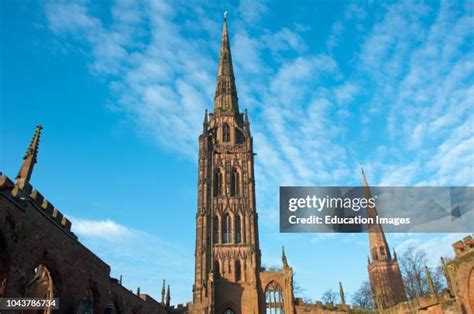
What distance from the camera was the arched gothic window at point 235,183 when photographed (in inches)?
2031

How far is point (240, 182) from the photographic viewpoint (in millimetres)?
52000

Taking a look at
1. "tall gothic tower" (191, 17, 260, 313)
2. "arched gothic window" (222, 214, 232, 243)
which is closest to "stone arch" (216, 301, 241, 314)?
"tall gothic tower" (191, 17, 260, 313)

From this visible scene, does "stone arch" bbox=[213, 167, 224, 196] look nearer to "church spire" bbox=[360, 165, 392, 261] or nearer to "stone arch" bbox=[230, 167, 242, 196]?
"stone arch" bbox=[230, 167, 242, 196]

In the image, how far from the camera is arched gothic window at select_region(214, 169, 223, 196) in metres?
51.3

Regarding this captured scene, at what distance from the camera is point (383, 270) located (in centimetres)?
6506

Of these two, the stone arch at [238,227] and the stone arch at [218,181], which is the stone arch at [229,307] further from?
the stone arch at [218,181]

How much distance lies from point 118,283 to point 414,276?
40.2 m

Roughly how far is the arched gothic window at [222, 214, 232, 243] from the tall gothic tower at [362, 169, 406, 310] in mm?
26530

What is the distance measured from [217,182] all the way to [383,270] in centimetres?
3470

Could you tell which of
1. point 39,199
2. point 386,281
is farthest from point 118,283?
point 386,281

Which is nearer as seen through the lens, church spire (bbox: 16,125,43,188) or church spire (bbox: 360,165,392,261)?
church spire (bbox: 16,125,43,188)

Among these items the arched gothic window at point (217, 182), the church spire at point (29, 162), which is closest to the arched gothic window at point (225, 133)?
the arched gothic window at point (217, 182)

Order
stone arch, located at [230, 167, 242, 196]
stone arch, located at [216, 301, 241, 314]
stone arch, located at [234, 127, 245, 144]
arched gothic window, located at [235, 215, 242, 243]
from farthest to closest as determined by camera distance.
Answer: stone arch, located at [234, 127, 245, 144]
stone arch, located at [230, 167, 242, 196]
arched gothic window, located at [235, 215, 242, 243]
stone arch, located at [216, 301, 241, 314]

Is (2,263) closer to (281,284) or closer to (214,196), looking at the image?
(281,284)
